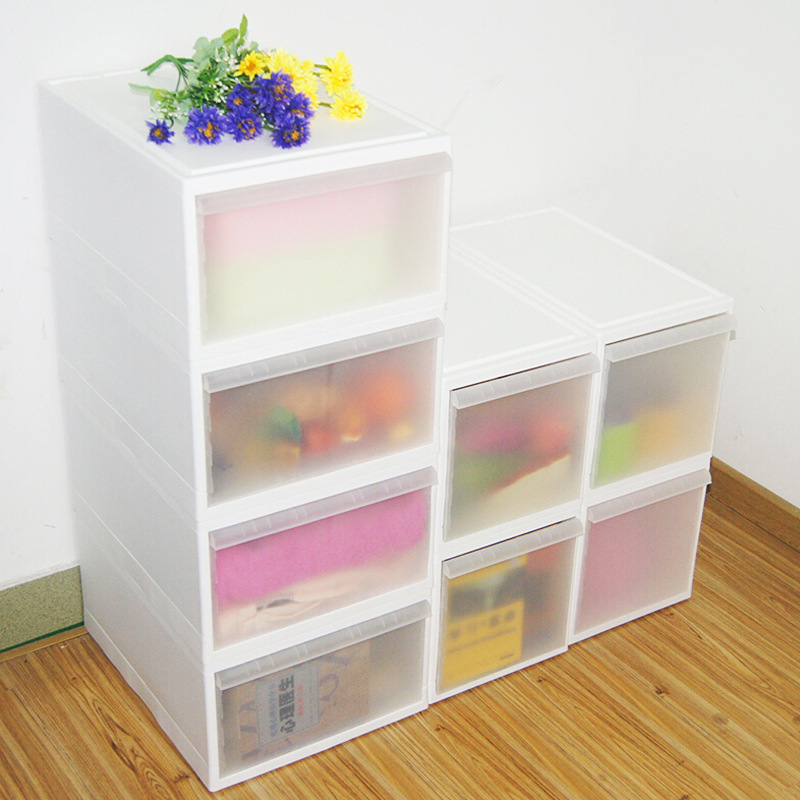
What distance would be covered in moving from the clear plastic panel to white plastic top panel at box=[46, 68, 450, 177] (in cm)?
45

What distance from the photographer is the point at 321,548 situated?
1.72m

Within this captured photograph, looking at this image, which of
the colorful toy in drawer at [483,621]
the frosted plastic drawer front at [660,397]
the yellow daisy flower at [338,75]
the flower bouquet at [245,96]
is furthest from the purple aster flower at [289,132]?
the colorful toy in drawer at [483,621]

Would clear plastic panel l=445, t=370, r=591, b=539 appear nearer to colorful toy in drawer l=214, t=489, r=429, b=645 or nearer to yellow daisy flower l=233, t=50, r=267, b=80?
colorful toy in drawer l=214, t=489, r=429, b=645

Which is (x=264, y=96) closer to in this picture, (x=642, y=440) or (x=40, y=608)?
(x=642, y=440)

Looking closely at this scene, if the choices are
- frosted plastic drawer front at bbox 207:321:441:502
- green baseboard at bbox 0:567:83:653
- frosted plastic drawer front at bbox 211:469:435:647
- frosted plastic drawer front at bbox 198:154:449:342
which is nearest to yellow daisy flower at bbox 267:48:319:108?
frosted plastic drawer front at bbox 198:154:449:342

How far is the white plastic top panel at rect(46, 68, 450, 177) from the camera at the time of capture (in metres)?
1.42

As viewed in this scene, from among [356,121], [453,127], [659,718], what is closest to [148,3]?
[356,121]

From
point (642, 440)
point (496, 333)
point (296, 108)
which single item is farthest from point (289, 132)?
point (642, 440)

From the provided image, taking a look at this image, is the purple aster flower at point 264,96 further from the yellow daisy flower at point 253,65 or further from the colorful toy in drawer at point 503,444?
the colorful toy in drawer at point 503,444

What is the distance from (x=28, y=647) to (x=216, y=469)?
71cm

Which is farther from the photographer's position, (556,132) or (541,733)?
(556,132)

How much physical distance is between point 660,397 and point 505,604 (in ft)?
1.42

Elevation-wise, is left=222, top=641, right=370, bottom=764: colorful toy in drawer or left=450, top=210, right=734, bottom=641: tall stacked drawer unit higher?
left=450, top=210, right=734, bottom=641: tall stacked drawer unit

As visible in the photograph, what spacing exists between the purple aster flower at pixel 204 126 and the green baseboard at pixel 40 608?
92 centimetres
